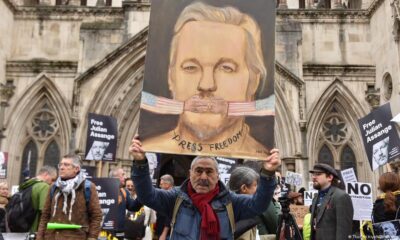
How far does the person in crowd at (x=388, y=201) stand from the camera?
5516mm

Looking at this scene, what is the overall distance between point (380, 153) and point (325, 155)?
Answer: 9483 mm

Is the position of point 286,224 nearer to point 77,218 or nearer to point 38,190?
point 77,218

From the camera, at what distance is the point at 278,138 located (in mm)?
17750

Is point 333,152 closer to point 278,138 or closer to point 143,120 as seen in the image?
point 278,138

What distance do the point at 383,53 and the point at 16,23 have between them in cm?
1499

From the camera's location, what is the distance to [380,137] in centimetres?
933

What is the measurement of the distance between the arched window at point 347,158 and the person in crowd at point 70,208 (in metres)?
14.7

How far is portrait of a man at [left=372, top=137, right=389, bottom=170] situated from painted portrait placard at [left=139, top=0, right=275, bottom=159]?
5.91m

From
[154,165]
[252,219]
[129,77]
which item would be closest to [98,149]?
[154,165]

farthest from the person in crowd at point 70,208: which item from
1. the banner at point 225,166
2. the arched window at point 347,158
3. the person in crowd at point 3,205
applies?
the arched window at point 347,158

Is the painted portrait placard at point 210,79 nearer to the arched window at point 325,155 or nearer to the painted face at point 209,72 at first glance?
the painted face at point 209,72

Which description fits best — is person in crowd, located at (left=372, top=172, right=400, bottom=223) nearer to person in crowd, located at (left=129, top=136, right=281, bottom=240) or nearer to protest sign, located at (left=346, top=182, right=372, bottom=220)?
protest sign, located at (left=346, top=182, right=372, bottom=220)

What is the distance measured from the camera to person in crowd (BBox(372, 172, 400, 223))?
5.52 metres

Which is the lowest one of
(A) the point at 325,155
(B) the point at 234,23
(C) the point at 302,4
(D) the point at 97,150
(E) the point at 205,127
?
(E) the point at 205,127
